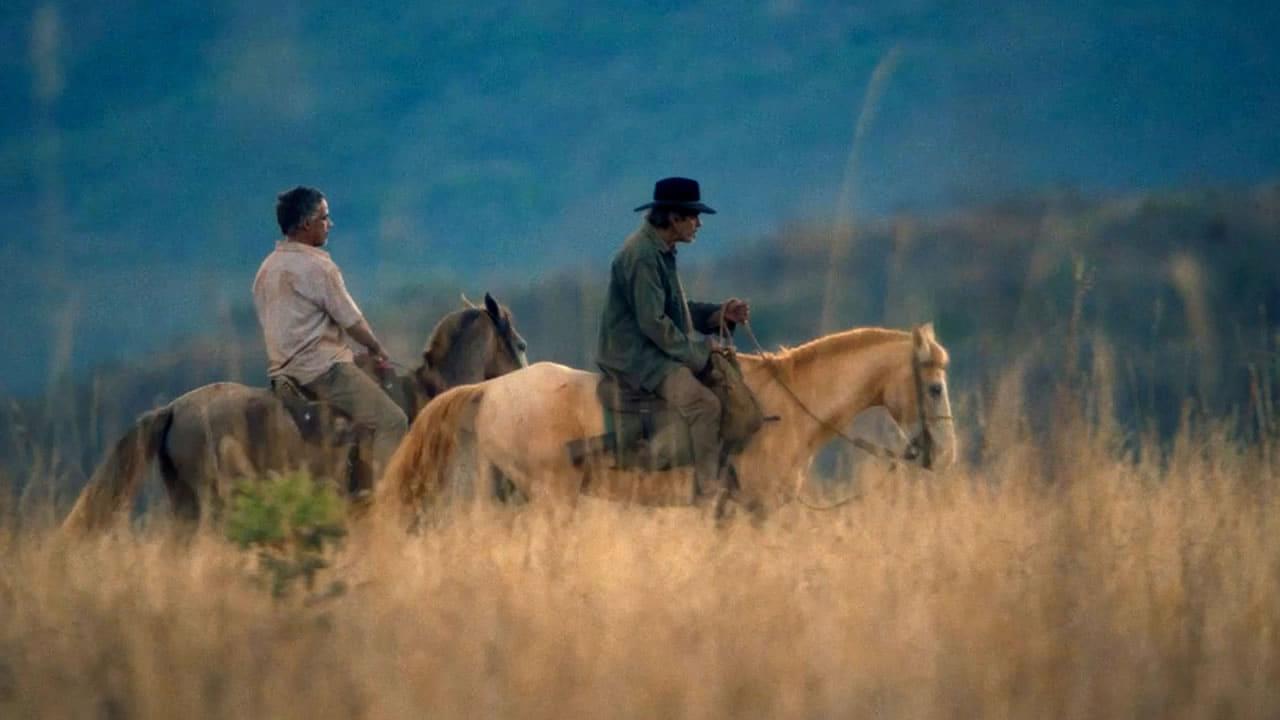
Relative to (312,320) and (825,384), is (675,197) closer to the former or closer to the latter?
(825,384)

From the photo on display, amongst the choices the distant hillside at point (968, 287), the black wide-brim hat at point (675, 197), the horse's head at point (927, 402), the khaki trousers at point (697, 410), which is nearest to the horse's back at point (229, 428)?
the khaki trousers at point (697, 410)

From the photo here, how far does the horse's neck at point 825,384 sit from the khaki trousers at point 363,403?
204 cm

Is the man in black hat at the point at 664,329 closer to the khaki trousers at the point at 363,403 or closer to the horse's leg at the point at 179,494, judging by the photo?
the khaki trousers at the point at 363,403

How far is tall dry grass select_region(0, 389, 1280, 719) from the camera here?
4961mm

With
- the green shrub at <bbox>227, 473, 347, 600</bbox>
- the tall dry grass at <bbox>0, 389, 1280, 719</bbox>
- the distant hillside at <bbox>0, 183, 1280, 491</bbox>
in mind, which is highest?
the distant hillside at <bbox>0, 183, 1280, 491</bbox>

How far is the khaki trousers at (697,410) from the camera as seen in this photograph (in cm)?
819

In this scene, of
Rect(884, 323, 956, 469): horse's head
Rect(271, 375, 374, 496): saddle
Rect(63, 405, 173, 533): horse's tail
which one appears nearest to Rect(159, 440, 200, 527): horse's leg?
Rect(63, 405, 173, 533): horse's tail

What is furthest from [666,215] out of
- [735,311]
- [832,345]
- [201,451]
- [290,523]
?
[290,523]

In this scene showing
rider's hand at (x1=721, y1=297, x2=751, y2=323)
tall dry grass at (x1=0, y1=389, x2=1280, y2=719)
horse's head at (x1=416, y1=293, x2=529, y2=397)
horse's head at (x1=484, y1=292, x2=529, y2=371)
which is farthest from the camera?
horse's head at (x1=484, y1=292, x2=529, y2=371)

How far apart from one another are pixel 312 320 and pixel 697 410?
224 centimetres

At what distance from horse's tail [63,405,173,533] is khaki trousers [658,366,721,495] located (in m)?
2.67

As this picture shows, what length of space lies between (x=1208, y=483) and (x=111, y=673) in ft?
18.9

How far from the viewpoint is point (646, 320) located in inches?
320

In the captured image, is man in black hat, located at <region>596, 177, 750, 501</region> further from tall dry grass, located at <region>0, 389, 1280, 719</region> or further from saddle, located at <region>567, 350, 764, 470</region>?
tall dry grass, located at <region>0, 389, 1280, 719</region>
